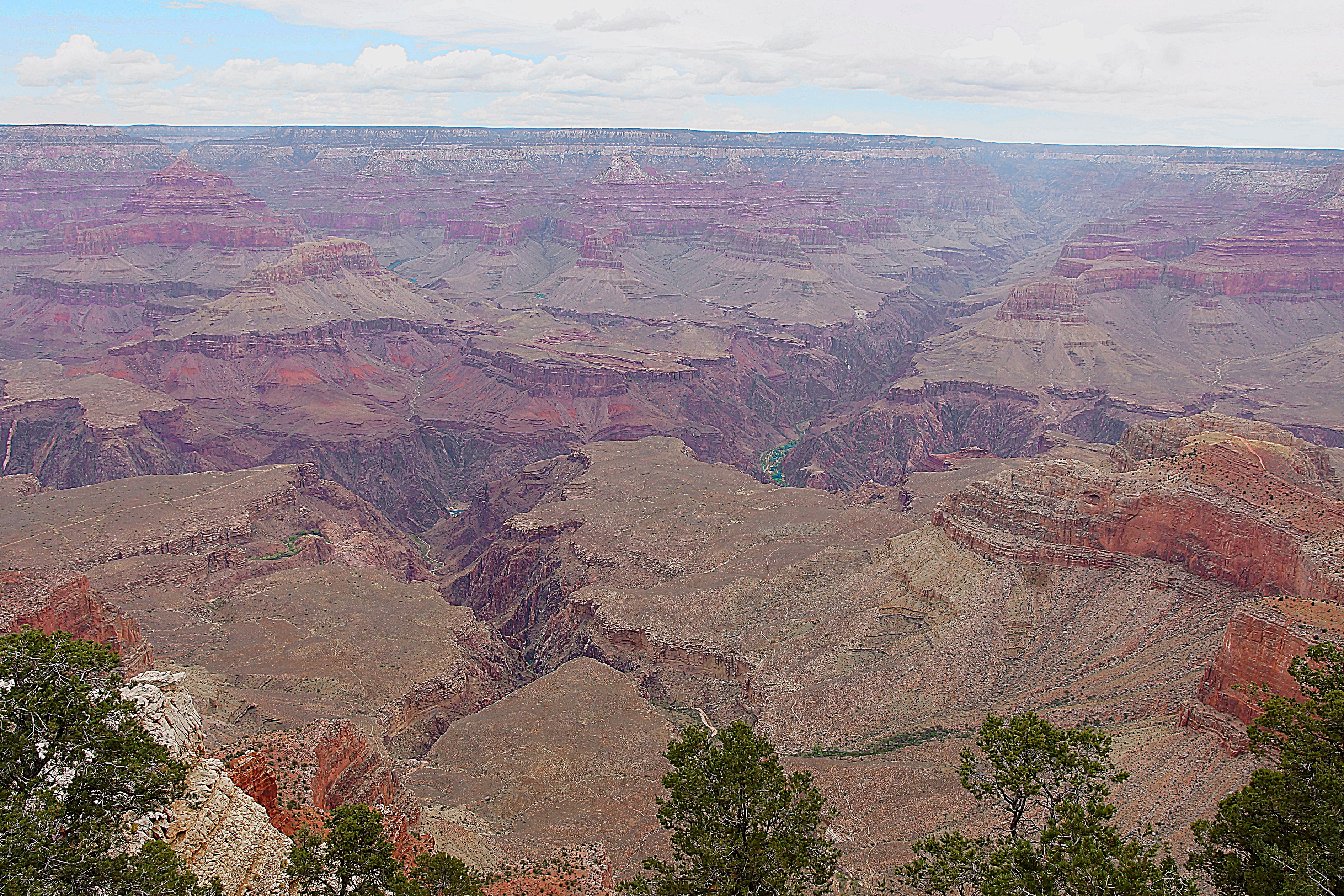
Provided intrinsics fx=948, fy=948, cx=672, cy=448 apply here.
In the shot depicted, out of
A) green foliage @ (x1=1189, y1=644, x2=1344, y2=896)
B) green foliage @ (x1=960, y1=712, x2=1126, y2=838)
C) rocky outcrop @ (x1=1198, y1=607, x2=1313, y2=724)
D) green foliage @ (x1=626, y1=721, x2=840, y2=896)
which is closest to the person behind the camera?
green foliage @ (x1=1189, y1=644, x2=1344, y2=896)

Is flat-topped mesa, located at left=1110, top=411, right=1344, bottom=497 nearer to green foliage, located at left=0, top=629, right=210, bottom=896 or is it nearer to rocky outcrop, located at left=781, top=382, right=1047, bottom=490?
rocky outcrop, located at left=781, top=382, right=1047, bottom=490

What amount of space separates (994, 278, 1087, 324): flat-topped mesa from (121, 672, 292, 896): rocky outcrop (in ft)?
577

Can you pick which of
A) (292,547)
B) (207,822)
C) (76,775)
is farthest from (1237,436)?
(292,547)

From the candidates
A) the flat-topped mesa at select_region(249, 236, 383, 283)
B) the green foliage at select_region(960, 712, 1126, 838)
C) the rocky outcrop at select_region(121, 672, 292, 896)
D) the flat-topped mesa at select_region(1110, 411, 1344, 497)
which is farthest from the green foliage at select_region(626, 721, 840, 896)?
the flat-topped mesa at select_region(249, 236, 383, 283)

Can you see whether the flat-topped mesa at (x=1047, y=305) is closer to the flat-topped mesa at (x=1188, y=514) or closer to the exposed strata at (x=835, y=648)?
the exposed strata at (x=835, y=648)

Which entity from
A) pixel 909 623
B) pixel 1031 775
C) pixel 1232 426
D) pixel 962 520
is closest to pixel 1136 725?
pixel 909 623

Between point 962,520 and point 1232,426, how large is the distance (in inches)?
1029

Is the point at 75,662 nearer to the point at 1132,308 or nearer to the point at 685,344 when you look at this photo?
the point at 685,344

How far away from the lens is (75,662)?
23234 millimetres

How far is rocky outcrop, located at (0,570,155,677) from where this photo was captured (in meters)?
47.3

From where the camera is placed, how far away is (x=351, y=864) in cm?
2384

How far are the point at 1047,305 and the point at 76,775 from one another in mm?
185109

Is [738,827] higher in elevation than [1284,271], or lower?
lower

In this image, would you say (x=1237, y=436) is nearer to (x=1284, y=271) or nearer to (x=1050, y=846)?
(x=1050, y=846)
